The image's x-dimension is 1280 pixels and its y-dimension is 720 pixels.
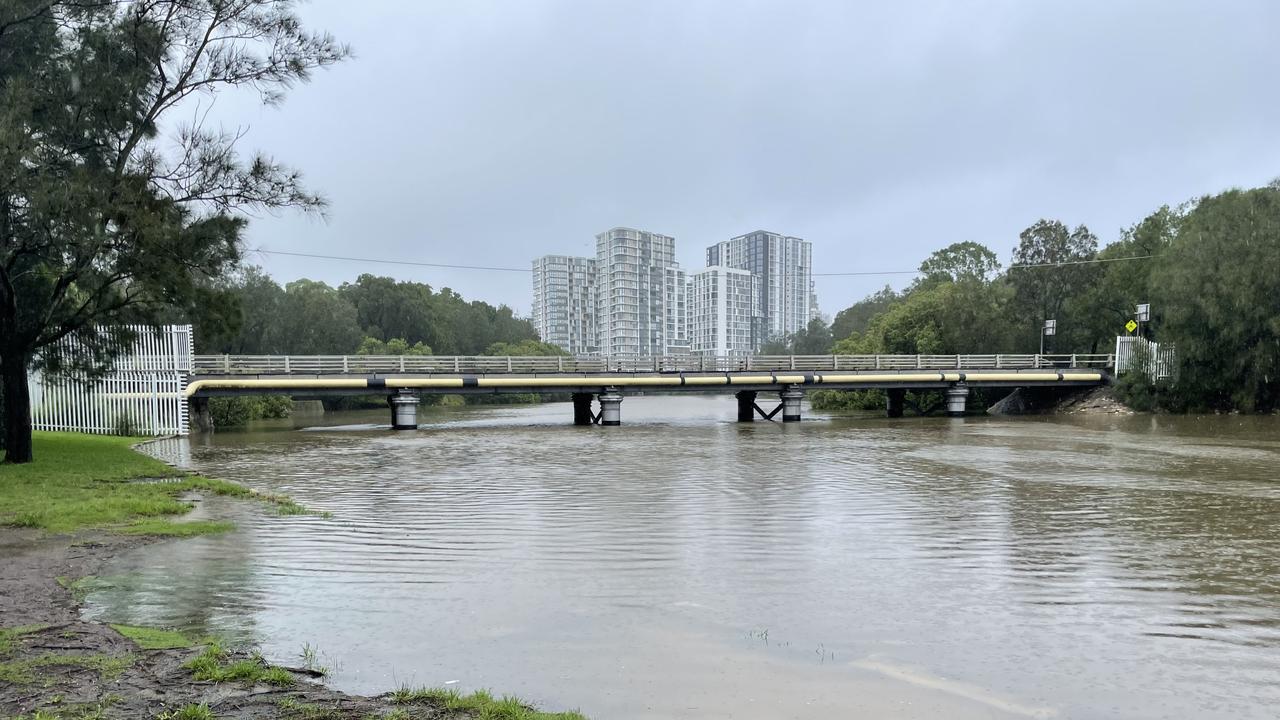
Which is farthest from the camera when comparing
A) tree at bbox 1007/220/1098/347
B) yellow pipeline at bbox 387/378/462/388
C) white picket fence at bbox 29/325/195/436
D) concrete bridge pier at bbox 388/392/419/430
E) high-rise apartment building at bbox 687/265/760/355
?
high-rise apartment building at bbox 687/265/760/355

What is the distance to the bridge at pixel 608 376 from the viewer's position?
1426 inches

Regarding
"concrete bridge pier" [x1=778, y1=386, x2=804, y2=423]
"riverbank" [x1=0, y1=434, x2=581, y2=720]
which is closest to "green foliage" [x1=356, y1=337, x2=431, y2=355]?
"concrete bridge pier" [x1=778, y1=386, x2=804, y2=423]

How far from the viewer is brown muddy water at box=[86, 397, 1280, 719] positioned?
17.8 feet

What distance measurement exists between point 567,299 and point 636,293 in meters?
14.6

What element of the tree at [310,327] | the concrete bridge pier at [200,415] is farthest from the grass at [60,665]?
the tree at [310,327]

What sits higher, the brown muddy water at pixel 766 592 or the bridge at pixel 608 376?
the bridge at pixel 608 376

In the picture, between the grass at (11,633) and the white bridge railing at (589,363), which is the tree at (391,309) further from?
the grass at (11,633)

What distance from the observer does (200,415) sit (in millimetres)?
36312

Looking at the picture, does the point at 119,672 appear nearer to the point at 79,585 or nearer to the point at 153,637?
the point at 153,637

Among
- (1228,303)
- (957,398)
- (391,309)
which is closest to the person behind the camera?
(1228,303)

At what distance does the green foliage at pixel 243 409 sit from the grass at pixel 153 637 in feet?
114

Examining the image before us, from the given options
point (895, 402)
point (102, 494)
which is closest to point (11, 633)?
point (102, 494)

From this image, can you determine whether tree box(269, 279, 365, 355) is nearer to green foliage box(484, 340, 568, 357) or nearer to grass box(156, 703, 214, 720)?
green foliage box(484, 340, 568, 357)

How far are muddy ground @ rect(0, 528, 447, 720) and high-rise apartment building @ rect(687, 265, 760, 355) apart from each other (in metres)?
131
